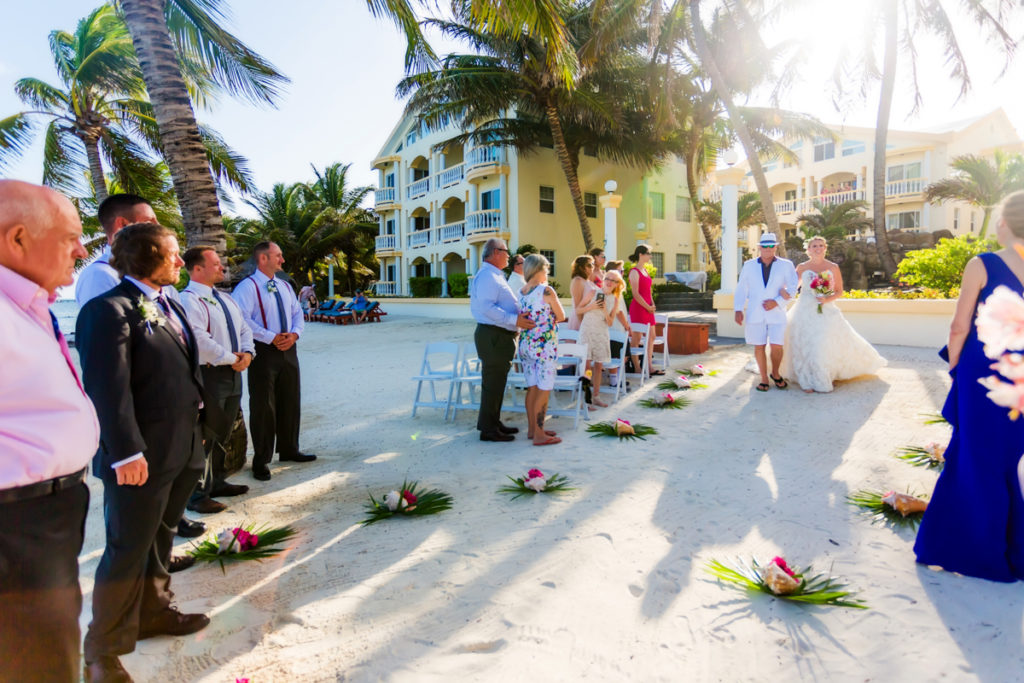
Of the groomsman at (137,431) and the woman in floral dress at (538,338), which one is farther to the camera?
the woman in floral dress at (538,338)

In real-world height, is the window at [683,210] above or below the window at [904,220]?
above

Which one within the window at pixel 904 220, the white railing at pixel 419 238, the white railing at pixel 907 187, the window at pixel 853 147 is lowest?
the white railing at pixel 419 238

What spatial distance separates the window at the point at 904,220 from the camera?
30.7 meters

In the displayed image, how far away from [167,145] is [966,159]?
29.0 meters

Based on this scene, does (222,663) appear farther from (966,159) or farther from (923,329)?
(966,159)

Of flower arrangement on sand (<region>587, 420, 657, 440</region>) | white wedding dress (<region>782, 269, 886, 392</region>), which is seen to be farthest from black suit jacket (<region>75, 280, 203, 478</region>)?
white wedding dress (<region>782, 269, 886, 392</region>)

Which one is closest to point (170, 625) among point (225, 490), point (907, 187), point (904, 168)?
point (225, 490)

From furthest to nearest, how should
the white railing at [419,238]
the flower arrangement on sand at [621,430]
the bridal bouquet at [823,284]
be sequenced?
the white railing at [419,238], the bridal bouquet at [823,284], the flower arrangement on sand at [621,430]

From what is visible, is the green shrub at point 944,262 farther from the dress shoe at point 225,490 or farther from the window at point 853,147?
the window at point 853,147

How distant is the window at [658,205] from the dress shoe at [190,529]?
2901 cm

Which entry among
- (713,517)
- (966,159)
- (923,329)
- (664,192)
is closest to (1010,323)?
(713,517)

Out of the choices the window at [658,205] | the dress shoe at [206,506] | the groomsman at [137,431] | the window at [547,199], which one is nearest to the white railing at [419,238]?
the window at [547,199]

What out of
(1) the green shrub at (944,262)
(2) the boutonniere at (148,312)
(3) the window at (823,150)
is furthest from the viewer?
(3) the window at (823,150)

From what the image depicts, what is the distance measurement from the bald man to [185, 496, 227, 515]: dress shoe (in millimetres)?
2645
